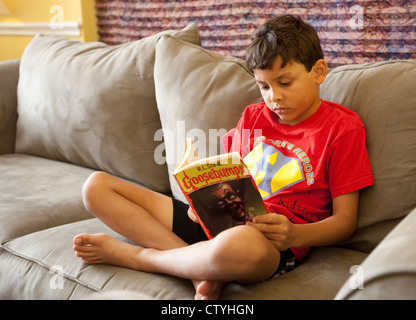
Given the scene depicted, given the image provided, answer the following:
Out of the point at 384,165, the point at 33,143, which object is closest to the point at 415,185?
the point at 384,165

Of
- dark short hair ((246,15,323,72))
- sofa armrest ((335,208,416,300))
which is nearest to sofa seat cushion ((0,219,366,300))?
sofa armrest ((335,208,416,300))

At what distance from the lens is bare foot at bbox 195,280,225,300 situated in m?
1.02

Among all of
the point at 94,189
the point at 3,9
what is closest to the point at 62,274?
the point at 94,189

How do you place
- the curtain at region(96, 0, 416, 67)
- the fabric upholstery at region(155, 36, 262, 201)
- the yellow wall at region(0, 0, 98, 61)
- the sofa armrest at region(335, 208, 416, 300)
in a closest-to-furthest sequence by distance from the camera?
the sofa armrest at region(335, 208, 416, 300)
the fabric upholstery at region(155, 36, 262, 201)
the curtain at region(96, 0, 416, 67)
the yellow wall at region(0, 0, 98, 61)

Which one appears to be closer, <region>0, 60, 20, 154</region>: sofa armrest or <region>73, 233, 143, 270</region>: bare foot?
<region>73, 233, 143, 270</region>: bare foot

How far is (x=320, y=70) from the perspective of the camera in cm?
127

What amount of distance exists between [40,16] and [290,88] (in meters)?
2.29

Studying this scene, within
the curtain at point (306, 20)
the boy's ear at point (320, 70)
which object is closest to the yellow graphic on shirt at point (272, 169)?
the boy's ear at point (320, 70)

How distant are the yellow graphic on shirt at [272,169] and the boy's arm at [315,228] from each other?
12 cm

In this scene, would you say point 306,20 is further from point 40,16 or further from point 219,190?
point 40,16

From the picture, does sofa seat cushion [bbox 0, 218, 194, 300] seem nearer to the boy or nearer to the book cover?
the boy

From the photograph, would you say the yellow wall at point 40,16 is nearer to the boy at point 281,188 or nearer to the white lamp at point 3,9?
the white lamp at point 3,9
